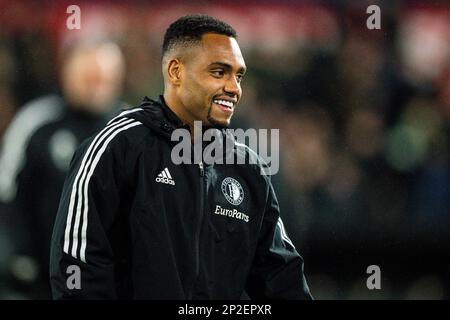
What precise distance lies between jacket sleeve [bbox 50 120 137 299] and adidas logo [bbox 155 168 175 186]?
129 mm

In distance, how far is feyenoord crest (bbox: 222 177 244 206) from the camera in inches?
111

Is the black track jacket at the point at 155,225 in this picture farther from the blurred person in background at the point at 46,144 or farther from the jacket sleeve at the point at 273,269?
the blurred person in background at the point at 46,144

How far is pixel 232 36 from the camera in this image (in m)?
2.94

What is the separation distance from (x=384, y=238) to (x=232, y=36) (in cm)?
237

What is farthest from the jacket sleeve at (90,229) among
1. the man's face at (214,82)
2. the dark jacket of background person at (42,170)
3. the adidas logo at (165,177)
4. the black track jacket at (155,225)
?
the dark jacket of background person at (42,170)

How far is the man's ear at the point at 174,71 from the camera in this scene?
2963 millimetres

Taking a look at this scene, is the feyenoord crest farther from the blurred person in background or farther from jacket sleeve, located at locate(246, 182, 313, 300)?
the blurred person in background

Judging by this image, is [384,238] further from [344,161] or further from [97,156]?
[97,156]

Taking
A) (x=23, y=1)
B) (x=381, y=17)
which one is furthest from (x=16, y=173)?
(x=381, y=17)

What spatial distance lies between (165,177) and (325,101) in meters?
2.72

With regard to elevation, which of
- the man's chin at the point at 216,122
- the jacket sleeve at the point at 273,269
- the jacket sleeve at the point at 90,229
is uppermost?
the man's chin at the point at 216,122

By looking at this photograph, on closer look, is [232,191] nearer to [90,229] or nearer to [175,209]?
[175,209]

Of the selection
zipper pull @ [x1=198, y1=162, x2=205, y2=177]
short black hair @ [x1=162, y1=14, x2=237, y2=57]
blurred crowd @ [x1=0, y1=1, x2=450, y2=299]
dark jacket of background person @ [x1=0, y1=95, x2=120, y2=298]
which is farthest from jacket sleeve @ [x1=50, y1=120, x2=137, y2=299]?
blurred crowd @ [x1=0, y1=1, x2=450, y2=299]

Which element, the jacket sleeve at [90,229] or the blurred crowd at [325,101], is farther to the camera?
the blurred crowd at [325,101]
